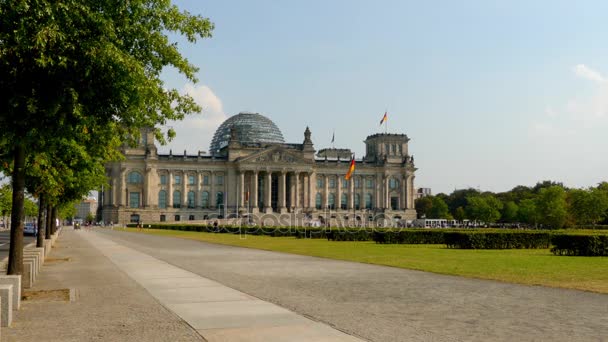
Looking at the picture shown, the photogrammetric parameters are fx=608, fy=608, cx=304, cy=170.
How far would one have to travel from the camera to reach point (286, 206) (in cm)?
17375

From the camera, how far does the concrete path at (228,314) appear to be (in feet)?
37.7

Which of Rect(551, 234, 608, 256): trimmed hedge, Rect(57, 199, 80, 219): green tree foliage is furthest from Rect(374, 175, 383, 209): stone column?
Rect(551, 234, 608, 256): trimmed hedge

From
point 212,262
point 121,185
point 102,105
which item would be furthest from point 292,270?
point 121,185

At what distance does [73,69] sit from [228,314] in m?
6.71

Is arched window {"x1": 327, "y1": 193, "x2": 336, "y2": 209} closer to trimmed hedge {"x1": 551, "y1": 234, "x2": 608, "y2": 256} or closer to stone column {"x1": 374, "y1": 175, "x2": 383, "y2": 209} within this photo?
stone column {"x1": 374, "y1": 175, "x2": 383, "y2": 209}

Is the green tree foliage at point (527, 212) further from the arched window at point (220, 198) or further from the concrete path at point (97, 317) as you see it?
the concrete path at point (97, 317)

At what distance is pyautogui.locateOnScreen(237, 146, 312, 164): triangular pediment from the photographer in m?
166

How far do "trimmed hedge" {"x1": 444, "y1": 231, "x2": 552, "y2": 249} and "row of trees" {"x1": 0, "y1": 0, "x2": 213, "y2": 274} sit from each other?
102 ft

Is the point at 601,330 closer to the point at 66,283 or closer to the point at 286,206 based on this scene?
the point at 66,283

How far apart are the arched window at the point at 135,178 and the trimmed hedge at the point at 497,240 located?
12534 centimetres

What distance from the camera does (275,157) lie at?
554 feet

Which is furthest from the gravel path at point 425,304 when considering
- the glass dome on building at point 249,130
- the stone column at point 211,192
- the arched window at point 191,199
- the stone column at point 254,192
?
the glass dome on building at point 249,130

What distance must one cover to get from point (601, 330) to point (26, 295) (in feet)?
49.1

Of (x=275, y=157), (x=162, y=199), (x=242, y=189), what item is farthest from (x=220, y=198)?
(x=275, y=157)
